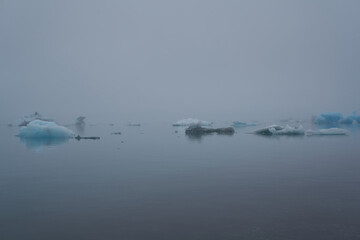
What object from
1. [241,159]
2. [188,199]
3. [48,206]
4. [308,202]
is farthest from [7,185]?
[241,159]

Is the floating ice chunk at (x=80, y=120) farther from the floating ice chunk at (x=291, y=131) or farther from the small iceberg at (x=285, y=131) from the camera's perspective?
the floating ice chunk at (x=291, y=131)

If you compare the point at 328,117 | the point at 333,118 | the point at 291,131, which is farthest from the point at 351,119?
the point at 291,131

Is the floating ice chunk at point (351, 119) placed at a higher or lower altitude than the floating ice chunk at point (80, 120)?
lower

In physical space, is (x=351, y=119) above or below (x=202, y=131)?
above

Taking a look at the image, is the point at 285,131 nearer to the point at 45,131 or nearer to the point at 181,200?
the point at 45,131

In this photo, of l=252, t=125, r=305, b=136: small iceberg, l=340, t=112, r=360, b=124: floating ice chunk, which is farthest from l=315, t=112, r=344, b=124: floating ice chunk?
l=252, t=125, r=305, b=136: small iceberg

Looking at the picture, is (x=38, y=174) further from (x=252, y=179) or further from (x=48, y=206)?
(x=252, y=179)

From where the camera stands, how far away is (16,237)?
6.23 meters

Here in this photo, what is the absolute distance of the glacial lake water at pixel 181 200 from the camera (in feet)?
21.2

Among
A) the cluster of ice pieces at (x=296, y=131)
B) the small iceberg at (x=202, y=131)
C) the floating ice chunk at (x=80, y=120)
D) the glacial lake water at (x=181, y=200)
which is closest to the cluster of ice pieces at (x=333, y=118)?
the cluster of ice pieces at (x=296, y=131)

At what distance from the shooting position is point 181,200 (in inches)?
345

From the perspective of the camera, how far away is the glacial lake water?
21.2ft

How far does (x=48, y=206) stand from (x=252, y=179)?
7381mm

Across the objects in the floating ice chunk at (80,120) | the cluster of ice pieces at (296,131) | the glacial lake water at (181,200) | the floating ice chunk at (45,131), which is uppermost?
the floating ice chunk at (80,120)
